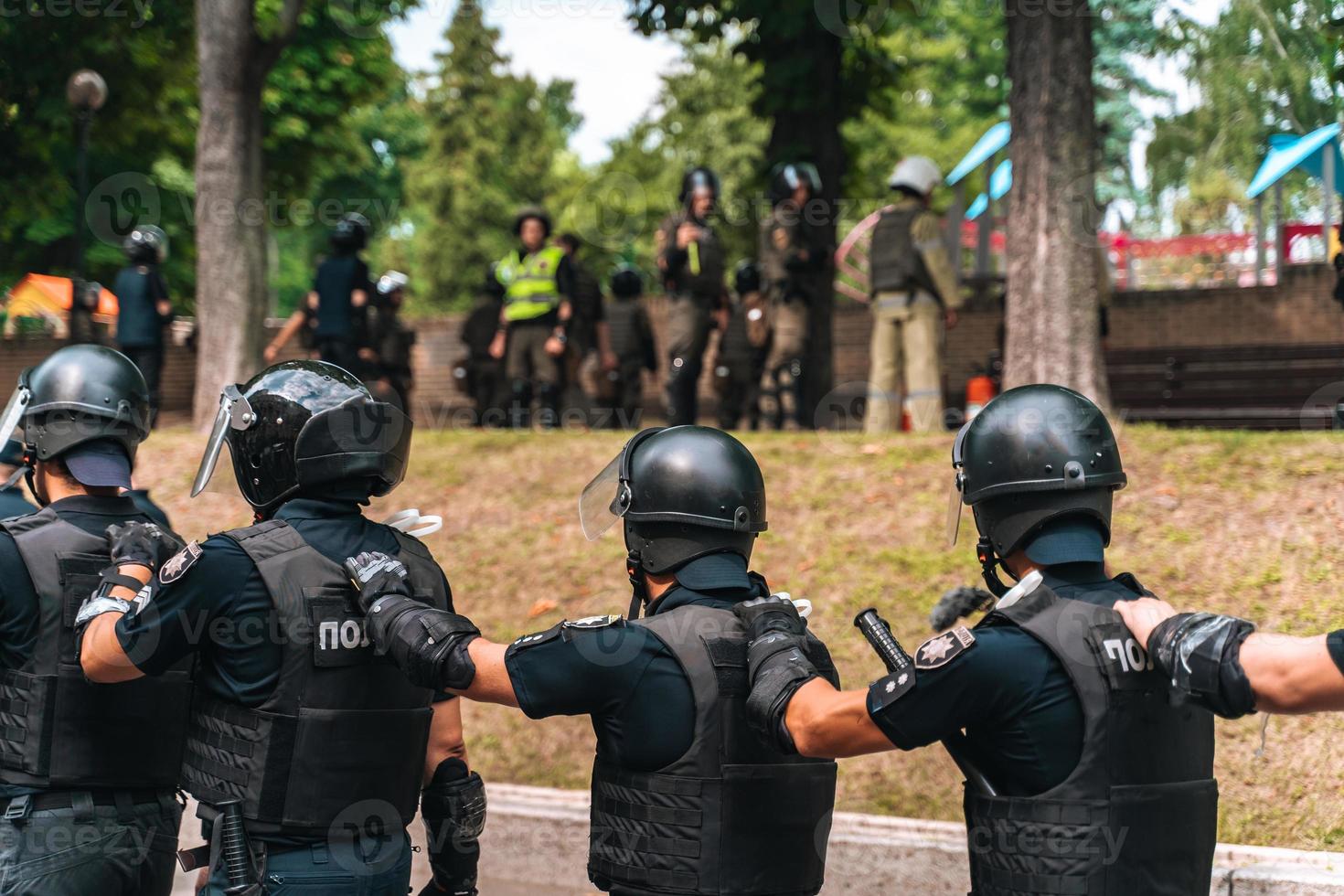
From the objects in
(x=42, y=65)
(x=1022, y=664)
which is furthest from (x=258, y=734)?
(x=42, y=65)

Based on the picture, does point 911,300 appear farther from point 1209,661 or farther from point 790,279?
point 1209,661

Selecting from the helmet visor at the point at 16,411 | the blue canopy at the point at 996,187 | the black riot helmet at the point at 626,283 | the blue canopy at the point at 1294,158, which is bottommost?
the helmet visor at the point at 16,411

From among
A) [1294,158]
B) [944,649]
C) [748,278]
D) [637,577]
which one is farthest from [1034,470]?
[1294,158]

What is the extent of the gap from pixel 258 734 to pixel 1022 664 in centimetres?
173

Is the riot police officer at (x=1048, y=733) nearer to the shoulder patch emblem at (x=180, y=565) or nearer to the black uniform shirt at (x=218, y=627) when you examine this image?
the black uniform shirt at (x=218, y=627)

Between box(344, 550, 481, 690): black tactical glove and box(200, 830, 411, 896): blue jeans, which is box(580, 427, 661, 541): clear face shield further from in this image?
box(200, 830, 411, 896): blue jeans

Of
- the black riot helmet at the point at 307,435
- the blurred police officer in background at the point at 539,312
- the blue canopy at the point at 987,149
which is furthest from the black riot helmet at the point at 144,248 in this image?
the blue canopy at the point at 987,149

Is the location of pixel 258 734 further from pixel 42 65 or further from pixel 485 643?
pixel 42 65

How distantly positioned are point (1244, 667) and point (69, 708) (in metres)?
2.93

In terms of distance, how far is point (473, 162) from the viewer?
48.3 metres

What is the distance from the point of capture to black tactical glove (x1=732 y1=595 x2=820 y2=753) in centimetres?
299

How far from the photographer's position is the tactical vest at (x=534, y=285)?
1165 centimetres

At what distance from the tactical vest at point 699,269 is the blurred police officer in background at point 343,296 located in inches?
99.9

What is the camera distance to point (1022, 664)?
290 cm
